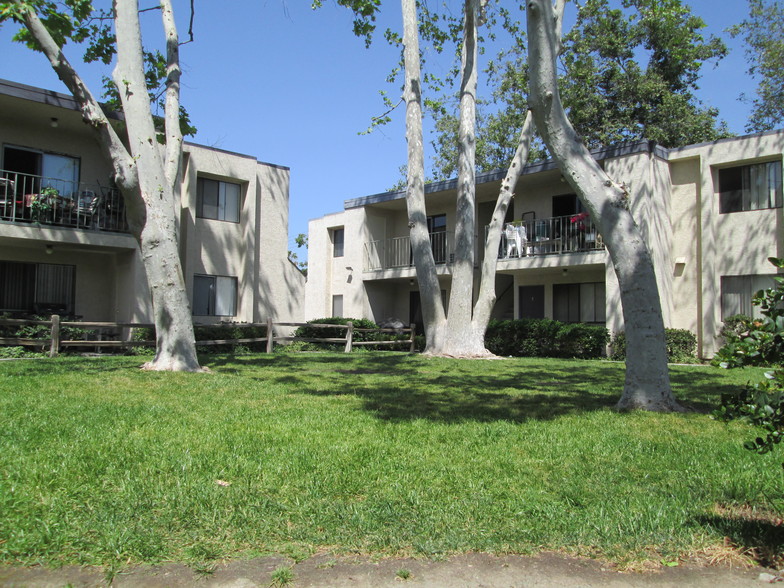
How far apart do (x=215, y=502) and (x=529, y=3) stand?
690cm

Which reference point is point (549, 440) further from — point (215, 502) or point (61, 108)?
point (61, 108)

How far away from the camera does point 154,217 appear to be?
10.9m

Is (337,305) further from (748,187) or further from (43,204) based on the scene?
(748,187)

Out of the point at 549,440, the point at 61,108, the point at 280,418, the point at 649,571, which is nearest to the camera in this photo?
the point at 649,571

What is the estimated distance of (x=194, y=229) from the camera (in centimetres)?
1933

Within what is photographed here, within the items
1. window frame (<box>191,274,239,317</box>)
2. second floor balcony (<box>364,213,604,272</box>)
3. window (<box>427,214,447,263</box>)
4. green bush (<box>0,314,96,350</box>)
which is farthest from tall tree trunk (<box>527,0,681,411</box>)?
window (<box>427,214,447,263</box>)

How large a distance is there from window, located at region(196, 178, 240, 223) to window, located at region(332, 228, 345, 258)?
810 cm

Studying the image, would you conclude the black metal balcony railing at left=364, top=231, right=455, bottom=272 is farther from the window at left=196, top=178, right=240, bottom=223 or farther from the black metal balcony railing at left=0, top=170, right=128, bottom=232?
the black metal balcony railing at left=0, top=170, right=128, bottom=232

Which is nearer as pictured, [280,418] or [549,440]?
[549,440]

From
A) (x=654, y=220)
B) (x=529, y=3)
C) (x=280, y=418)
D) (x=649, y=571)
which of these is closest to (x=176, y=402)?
(x=280, y=418)

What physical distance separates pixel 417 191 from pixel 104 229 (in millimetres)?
8686

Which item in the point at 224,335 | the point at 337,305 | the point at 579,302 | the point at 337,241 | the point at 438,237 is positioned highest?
the point at 337,241

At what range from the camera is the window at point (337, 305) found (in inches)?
1089

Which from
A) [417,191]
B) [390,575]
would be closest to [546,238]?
[417,191]
